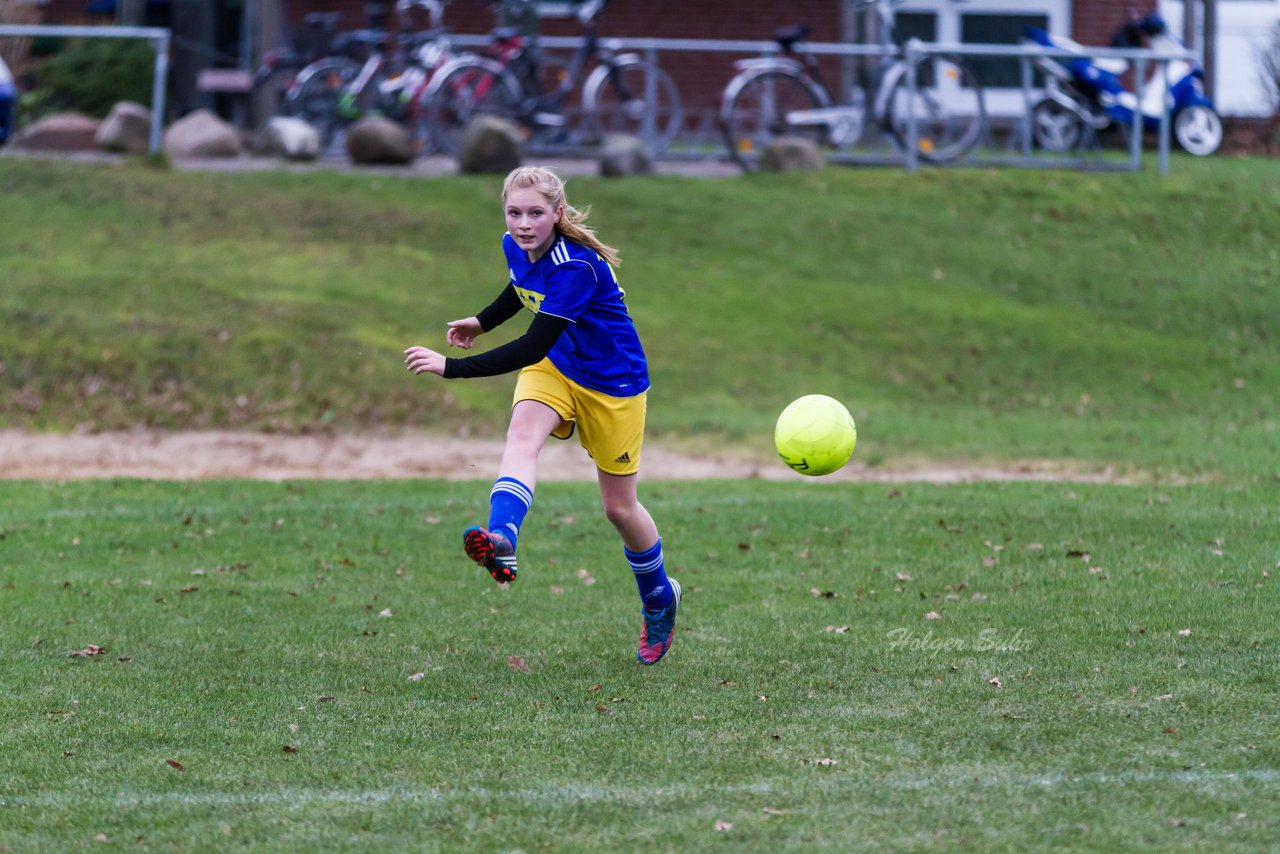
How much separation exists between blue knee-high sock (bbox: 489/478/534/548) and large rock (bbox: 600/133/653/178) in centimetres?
1355

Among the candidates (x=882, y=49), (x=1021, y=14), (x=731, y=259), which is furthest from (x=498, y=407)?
(x=1021, y=14)

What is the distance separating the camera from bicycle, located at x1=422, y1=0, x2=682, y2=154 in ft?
61.9

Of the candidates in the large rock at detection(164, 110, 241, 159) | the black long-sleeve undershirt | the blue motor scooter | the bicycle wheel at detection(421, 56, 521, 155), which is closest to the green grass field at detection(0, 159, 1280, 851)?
the blue motor scooter

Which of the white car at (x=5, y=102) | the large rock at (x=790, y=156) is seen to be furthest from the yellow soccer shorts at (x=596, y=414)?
the white car at (x=5, y=102)

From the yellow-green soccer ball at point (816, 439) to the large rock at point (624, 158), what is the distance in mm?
12836

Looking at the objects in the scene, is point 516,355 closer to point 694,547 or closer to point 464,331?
point 464,331

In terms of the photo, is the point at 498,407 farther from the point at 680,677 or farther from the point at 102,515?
the point at 680,677

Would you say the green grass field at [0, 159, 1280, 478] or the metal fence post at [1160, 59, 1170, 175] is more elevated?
the metal fence post at [1160, 59, 1170, 175]

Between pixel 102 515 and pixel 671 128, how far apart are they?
11581 mm

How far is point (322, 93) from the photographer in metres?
20.1

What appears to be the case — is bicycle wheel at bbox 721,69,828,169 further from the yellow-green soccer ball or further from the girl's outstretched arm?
the girl's outstretched arm

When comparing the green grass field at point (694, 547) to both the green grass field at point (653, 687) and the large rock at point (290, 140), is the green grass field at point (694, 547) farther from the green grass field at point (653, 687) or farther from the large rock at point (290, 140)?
the large rock at point (290, 140)

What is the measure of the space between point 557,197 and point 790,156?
1387 cm

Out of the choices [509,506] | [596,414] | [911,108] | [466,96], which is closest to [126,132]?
[466,96]
